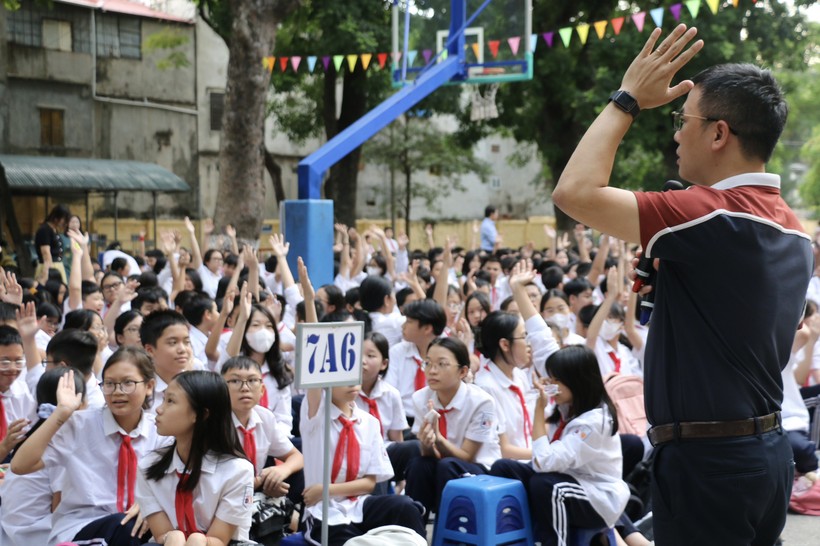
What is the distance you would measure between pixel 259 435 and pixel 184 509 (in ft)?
3.88

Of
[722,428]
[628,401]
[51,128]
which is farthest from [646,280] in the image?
[51,128]

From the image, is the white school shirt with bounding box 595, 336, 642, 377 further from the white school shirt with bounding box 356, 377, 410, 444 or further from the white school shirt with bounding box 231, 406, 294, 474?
the white school shirt with bounding box 231, 406, 294, 474

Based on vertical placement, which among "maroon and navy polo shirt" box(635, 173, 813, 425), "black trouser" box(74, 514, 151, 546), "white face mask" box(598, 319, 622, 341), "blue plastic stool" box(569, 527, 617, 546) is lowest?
"blue plastic stool" box(569, 527, 617, 546)

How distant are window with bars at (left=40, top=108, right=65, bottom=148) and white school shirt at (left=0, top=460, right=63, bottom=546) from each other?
2295 cm

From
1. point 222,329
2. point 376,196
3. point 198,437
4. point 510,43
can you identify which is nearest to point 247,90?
point 510,43

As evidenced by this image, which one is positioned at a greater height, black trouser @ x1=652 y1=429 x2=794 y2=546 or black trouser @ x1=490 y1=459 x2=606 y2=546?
black trouser @ x1=652 y1=429 x2=794 y2=546

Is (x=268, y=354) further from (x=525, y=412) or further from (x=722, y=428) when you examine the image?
(x=722, y=428)

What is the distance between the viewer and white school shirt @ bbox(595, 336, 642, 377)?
742cm

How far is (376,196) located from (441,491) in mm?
30141

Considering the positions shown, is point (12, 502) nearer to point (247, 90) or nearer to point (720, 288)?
point (720, 288)

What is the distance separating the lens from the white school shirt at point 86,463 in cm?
460

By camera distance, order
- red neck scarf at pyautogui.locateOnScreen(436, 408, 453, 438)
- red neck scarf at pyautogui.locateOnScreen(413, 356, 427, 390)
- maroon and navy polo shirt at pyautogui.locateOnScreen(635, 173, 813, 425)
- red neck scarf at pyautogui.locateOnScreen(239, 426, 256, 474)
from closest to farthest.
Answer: maroon and navy polo shirt at pyautogui.locateOnScreen(635, 173, 813, 425) < red neck scarf at pyautogui.locateOnScreen(239, 426, 256, 474) < red neck scarf at pyautogui.locateOnScreen(436, 408, 453, 438) < red neck scarf at pyautogui.locateOnScreen(413, 356, 427, 390)

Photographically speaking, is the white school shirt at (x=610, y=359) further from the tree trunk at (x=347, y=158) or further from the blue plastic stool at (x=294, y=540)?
the tree trunk at (x=347, y=158)

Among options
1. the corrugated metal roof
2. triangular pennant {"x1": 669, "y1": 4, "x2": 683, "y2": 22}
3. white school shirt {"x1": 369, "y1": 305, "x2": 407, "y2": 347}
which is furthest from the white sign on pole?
A: the corrugated metal roof
